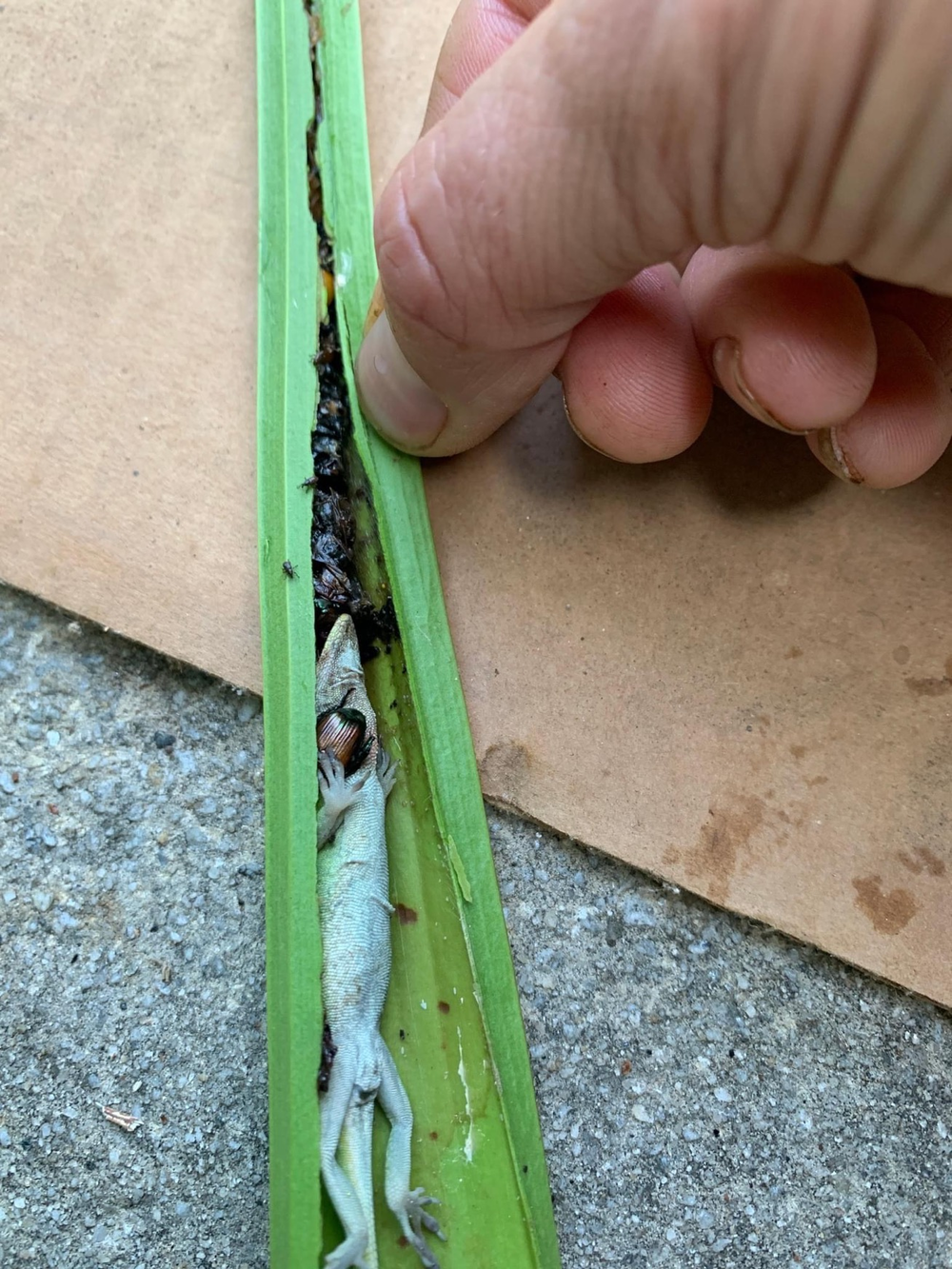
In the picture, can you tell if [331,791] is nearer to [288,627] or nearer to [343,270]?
[288,627]

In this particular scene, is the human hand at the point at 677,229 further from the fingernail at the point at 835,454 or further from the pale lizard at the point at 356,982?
the pale lizard at the point at 356,982

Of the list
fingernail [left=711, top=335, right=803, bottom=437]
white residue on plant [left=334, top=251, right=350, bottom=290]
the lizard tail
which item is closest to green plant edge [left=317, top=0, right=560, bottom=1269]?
white residue on plant [left=334, top=251, right=350, bottom=290]

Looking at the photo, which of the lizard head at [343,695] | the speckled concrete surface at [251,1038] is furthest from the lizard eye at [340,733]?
the speckled concrete surface at [251,1038]

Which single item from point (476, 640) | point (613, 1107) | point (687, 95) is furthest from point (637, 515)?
point (613, 1107)

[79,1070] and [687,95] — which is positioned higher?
[687,95]

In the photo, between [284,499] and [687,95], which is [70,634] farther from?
[687,95]

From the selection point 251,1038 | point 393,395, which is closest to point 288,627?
point 393,395

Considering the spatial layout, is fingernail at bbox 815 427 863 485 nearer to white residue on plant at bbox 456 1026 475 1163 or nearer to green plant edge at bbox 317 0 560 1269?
green plant edge at bbox 317 0 560 1269
